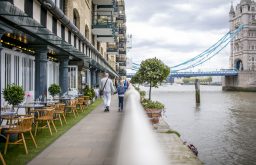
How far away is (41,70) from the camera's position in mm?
12820

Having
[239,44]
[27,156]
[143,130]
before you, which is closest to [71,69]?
[27,156]

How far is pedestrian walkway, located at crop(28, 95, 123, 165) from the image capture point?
658 cm

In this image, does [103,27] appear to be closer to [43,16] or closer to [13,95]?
[43,16]

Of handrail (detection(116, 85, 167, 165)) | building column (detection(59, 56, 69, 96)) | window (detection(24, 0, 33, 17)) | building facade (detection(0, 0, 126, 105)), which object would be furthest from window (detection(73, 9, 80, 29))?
handrail (detection(116, 85, 167, 165))

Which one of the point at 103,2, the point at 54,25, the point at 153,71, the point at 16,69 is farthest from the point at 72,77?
the point at 103,2

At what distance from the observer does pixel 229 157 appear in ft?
42.3

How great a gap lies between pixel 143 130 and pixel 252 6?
480 feet

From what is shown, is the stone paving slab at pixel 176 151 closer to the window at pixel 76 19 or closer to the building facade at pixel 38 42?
the building facade at pixel 38 42

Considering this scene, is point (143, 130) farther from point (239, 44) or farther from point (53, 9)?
point (239, 44)

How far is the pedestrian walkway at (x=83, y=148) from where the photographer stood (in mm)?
6582

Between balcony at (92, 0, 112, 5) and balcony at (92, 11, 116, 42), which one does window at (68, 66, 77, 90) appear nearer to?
balcony at (92, 11, 116, 42)

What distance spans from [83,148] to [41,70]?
5810mm

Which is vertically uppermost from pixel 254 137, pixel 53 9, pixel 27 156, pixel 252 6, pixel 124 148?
pixel 252 6

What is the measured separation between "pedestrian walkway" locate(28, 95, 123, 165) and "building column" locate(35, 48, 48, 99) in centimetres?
265
